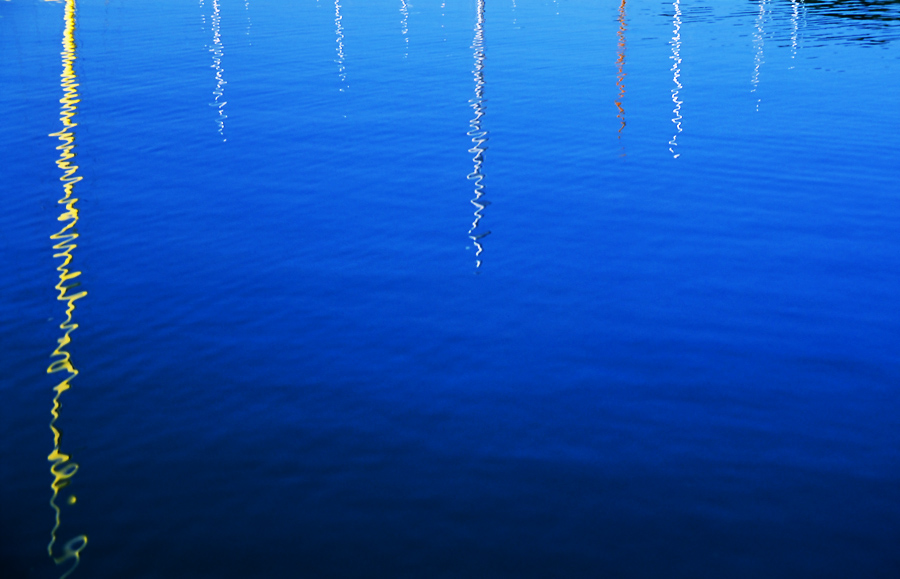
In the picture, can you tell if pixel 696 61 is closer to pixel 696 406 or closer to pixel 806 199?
pixel 806 199

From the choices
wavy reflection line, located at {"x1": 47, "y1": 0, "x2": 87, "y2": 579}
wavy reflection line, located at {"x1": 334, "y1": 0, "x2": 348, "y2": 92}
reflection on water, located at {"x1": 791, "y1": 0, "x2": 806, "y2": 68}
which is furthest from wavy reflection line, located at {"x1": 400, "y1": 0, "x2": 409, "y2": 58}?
wavy reflection line, located at {"x1": 47, "y1": 0, "x2": 87, "y2": 579}

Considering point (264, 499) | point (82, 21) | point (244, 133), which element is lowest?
point (264, 499)

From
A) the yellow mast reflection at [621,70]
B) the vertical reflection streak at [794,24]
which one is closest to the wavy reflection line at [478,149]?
the yellow mast reflection at [621,70]

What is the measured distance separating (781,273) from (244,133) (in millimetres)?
16787

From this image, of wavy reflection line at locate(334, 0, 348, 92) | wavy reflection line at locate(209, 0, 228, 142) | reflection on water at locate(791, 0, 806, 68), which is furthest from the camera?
reflection on water at locate(791, 0, 806, 68)

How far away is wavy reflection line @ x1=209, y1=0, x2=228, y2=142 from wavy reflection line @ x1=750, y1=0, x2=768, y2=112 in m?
16.2

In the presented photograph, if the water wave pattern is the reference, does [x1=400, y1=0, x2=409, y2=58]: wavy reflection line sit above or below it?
above

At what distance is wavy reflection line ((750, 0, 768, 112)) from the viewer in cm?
3409

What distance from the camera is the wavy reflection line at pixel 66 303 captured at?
8.71 metres

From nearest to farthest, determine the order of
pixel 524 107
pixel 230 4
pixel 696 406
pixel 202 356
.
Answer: pixel 696 406 < pixel 202 356 < pixel 524 107 < pixel 230 4

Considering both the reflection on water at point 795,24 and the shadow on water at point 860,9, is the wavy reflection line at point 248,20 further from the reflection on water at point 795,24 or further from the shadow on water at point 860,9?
the shadow on water at point 860,9

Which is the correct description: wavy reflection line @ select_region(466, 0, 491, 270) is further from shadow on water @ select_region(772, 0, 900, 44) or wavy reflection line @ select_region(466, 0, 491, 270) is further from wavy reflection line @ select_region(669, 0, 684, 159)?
shadow on water @ select_region(772, 0, 900, 44)

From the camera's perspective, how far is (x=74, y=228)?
1842cm

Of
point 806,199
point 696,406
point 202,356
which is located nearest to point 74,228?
point 202,356
